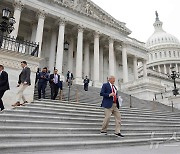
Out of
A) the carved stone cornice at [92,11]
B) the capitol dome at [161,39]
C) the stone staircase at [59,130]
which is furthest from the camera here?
the capitol dome at [161,39]

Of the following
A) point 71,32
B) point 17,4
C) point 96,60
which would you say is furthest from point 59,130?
point 71,32

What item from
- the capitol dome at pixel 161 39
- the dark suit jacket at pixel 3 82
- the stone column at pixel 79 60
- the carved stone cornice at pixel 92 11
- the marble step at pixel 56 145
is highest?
the capitol dome at pixel 161 39

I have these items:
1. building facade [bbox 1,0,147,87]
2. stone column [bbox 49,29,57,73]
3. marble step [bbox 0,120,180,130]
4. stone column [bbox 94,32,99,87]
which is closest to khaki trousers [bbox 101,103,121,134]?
marble step [bbox 0,120,180,130]

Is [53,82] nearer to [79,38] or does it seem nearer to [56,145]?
[56,145]

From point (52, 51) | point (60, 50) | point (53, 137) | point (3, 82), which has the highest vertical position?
point (52, 51)

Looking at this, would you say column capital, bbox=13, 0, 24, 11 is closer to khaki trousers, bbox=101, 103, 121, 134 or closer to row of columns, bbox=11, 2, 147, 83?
row of columns, bbox=11, 2, 147, 83

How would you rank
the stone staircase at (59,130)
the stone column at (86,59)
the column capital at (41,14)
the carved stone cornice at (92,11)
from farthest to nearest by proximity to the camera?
the stone column at (86,59), the carved stone cornice at (92,11), the column capital at (41,14), the stone staircase at (59,130)

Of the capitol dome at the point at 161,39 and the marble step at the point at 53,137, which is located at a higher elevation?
the capitol dome at the point at 161,39

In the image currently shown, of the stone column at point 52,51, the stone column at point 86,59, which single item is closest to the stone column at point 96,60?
the stone column at point 86,59

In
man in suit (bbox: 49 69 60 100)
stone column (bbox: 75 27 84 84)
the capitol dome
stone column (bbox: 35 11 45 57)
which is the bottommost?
man in suit (bbox: 49 69 60 100)

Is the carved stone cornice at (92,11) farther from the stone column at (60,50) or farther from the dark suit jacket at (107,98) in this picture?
the dark suit jacket at (107,98)

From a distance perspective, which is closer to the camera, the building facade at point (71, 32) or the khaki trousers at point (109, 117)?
the khaki trousers at point (109, 117)

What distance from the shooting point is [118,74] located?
125ft

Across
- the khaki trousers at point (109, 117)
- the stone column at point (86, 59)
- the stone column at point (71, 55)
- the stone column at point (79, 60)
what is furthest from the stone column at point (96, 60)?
the khaki trousers at point (109, 117)
